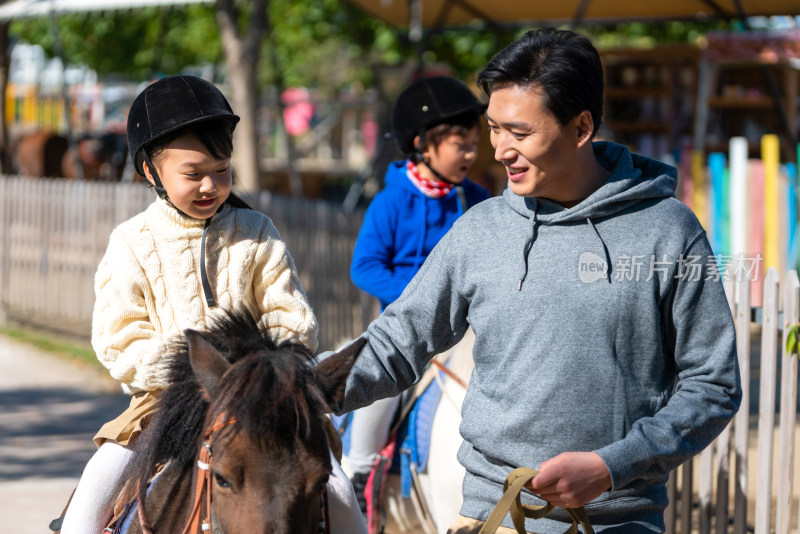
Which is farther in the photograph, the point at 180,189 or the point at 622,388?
the point at 180,189

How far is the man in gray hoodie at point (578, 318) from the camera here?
219 centimetres

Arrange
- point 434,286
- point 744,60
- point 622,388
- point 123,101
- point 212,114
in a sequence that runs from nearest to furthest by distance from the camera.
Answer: point 622,388, point 434,286, point 212,114, point 744,60, point 123,101

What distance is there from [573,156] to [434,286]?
0.50m

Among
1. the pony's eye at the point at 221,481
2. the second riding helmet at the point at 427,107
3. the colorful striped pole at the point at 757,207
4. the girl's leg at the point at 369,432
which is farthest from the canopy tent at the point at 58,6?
the pony's eye at the point at 221,481

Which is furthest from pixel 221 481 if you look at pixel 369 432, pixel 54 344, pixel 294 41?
pixel 294 41

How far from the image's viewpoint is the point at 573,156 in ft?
7.72

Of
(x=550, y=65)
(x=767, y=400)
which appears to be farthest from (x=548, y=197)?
(x=767, y=400)

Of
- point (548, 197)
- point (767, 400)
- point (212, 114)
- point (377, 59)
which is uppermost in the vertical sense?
point (377, 59)

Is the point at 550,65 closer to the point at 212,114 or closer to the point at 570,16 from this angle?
Answer: the point at 212,114

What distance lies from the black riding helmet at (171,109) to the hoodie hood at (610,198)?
0.93 metres

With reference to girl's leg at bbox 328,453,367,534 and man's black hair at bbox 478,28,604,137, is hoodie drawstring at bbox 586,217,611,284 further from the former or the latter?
girl's leg at bbox 328,453,367,534

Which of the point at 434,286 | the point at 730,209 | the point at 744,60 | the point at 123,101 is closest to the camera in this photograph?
the point at 434,286

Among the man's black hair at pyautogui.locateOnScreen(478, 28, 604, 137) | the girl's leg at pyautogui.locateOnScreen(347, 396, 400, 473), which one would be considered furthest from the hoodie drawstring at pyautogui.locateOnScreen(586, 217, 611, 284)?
the girl's leg at pyautogui.locateOnScreen(347, 396, 400, 473)

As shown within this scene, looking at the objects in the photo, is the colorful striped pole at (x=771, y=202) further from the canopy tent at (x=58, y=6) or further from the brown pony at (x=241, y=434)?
the brown pony at (x=241, y=434)
